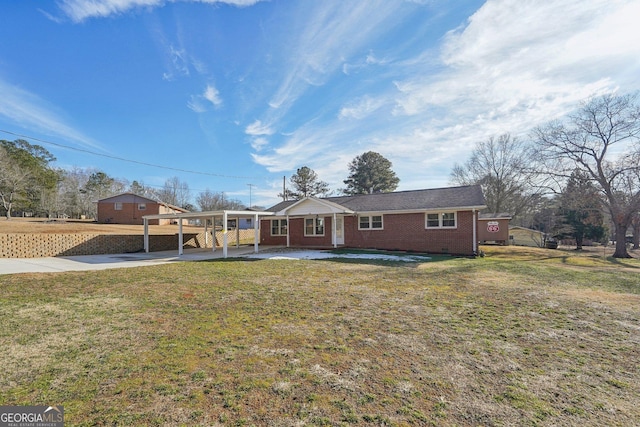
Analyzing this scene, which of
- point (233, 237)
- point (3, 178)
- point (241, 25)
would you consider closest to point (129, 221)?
point (3, 178)

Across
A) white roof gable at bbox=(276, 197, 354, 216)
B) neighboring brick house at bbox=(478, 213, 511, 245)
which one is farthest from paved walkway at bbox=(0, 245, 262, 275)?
neighboring brick house at bbox=(478, 213, 511, 245)

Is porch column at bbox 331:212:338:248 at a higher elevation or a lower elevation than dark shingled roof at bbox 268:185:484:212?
lower

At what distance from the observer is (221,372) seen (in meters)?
3.20

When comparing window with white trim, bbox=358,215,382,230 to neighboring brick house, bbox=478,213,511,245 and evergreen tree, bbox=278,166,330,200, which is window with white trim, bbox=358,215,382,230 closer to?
neighboring brick house, bbox=478,213,511,245

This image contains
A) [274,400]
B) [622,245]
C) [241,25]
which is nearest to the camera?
[274,400]

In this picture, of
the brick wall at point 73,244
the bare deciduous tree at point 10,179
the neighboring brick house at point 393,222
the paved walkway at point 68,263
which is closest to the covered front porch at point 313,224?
the neighboring brick house at point 393,222

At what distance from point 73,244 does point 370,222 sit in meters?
16.1

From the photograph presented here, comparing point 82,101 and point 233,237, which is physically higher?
point 82,101

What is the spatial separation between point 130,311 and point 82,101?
19.3 metres

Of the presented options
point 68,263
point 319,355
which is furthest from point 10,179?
point 319,355

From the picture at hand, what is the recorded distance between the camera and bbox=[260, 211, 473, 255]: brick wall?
627 inches

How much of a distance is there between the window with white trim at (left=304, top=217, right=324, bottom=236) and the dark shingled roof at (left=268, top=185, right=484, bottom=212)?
7.20ft

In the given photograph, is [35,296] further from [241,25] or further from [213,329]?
[241,25]

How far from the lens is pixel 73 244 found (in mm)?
15273
